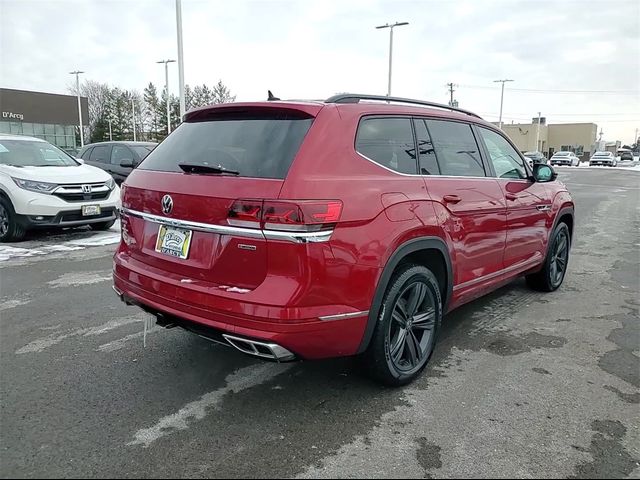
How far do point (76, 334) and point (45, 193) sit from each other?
4.40 m

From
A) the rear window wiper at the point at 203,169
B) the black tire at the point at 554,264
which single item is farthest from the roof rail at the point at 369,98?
the black tire at the point at 554,264

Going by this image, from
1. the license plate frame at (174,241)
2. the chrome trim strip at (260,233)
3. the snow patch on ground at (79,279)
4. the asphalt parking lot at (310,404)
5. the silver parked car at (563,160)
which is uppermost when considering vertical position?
the silver parked car at (563,160)

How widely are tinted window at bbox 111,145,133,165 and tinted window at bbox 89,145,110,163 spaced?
236mm

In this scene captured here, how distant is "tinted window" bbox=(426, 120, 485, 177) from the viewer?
3695mm

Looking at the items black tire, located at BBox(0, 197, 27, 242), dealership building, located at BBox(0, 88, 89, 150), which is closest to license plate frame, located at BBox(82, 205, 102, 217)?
black tire, located at BBox(0, 197, 27, 242)

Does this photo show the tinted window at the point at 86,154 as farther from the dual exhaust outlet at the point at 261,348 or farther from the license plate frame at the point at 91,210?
the dual exhaust outlet at the point at 261,348

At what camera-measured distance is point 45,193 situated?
7.62 metres

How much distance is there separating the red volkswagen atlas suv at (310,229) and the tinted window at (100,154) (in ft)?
33.4

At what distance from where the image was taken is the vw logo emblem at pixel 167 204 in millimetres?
2949

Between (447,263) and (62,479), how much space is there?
2.58 m

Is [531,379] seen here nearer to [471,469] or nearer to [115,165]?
[471,469]

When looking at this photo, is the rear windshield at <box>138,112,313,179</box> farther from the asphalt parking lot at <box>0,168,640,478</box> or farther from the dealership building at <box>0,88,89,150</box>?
the dealership building at <box>0,88,89,150</box>

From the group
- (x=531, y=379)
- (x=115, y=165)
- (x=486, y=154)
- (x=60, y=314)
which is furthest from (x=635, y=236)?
(x=115, y=165)

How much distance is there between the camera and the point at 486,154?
427 centimetres
